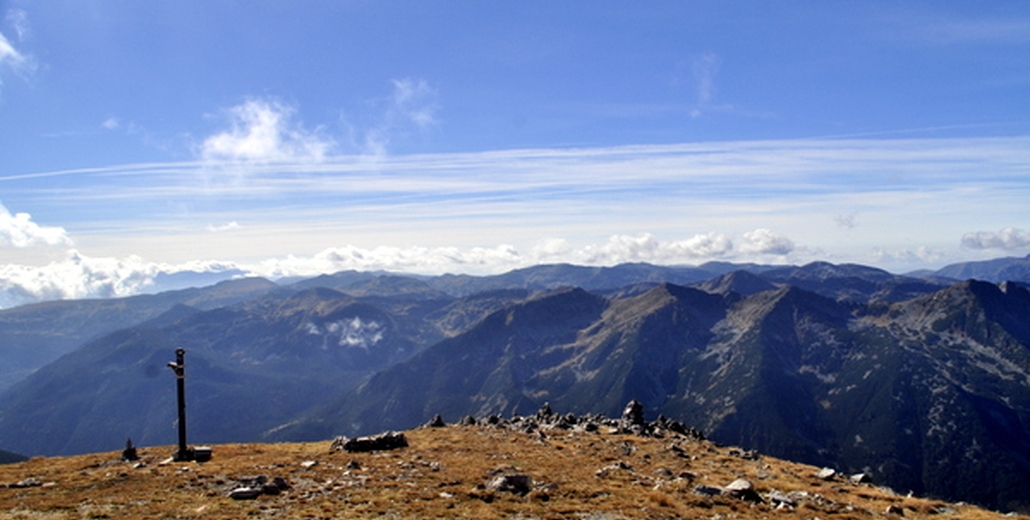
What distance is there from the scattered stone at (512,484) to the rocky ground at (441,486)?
71 millimetres

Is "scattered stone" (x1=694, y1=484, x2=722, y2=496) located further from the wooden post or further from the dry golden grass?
the wooden post

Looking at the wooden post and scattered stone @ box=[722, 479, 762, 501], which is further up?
the wooden post

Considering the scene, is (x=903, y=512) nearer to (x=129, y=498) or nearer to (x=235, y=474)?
(x=235, y=474)

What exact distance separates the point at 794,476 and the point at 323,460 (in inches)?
1405

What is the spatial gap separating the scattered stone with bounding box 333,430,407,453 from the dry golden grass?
5.38 feet

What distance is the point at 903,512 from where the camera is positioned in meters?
32.5

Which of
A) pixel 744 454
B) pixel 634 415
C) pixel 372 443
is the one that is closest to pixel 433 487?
pixel 372 443

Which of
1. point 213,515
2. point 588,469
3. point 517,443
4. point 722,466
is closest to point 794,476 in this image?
point 722,466

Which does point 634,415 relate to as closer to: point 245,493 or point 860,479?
point 860,479

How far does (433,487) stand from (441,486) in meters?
0.56

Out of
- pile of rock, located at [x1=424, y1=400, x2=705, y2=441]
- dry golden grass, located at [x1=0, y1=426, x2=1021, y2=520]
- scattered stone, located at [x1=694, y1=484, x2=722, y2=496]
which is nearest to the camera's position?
dry golden grass, located at [x1=0, y1=426, x2=1021, y2=520]

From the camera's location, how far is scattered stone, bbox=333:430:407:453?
4962 cm

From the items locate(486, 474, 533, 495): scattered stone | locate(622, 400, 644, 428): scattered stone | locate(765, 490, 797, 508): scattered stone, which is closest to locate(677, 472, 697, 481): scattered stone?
locate(765, 490, 797, 508): scattered stone

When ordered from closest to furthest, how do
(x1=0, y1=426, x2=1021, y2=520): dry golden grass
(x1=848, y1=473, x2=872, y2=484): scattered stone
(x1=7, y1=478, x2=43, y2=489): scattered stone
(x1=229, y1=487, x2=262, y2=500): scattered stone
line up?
(x1=0, y1=426, x2=1021, y2=520): dry golden grass
(x1=229, y1=487, x2=262, y2=500): scattered stone
(x1=7, y1=478, x2=43, y2=489): scattered stone
(x1=848, y1=473, x2=872, y2=484): scattered stone
